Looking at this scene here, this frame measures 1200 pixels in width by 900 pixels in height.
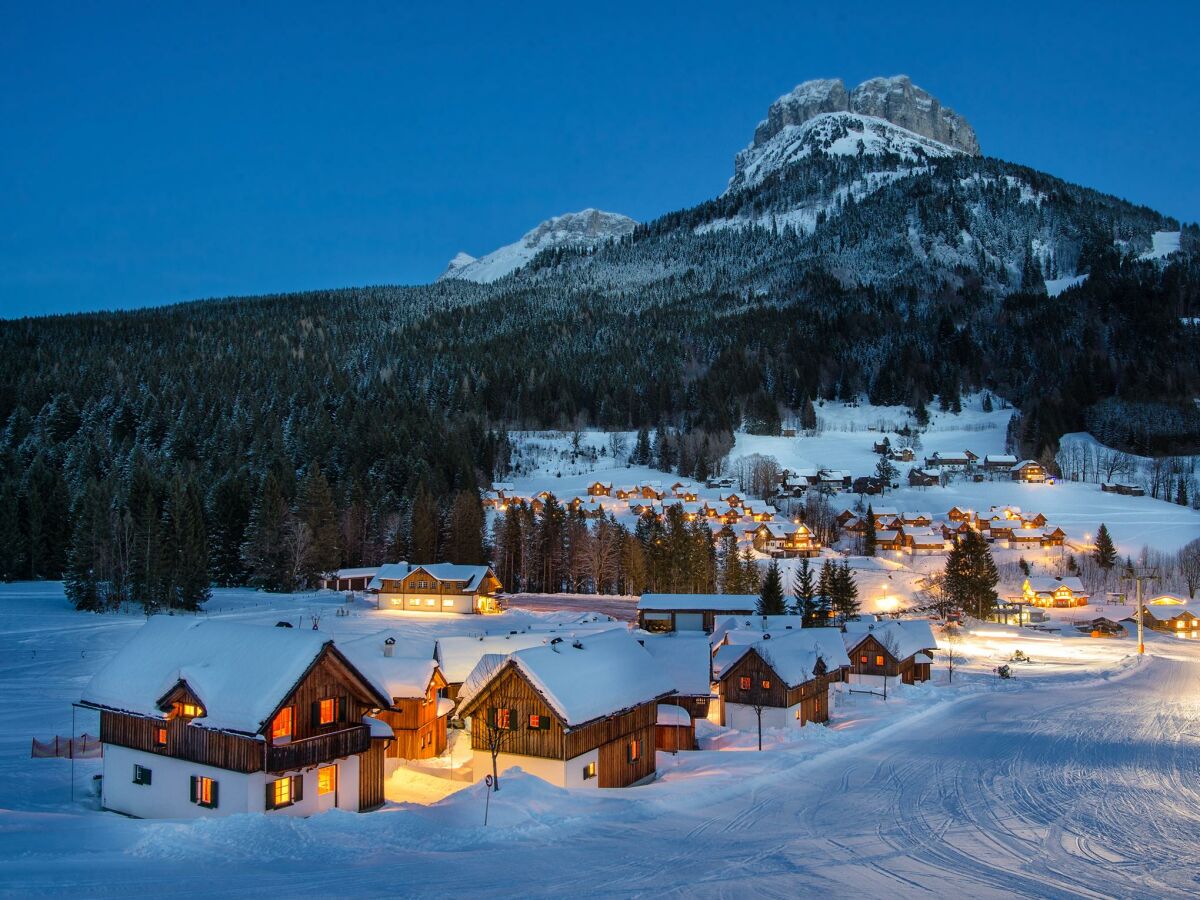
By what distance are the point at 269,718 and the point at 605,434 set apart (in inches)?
5675

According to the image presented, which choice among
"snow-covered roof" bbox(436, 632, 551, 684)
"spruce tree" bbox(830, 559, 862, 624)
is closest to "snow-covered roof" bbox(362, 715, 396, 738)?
"snow-covered roof" bbox(436, 632, 551, 684)

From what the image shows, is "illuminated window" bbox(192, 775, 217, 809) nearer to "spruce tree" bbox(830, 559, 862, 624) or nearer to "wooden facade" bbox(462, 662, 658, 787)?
"wooden facade" bbox(462, 662, 658, 787)

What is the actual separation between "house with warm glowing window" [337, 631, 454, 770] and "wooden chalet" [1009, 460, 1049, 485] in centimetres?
13005

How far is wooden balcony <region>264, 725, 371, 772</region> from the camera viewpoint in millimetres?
19312

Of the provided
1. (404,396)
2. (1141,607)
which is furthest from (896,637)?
(404,396)

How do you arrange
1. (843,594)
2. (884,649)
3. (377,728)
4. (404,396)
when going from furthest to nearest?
(404,396) < (843,594) < (884,649) < (377,728)

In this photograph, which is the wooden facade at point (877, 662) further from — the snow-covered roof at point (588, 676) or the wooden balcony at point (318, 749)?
the wooden balcony at point (318, 749)

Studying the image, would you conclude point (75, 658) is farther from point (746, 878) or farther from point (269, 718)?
point (746, 878)

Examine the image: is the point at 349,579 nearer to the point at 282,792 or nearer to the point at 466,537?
the point at 466,537

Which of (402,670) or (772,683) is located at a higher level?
(402,670)

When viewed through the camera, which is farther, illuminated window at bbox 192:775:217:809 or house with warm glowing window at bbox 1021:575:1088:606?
house with warm glowing window at bbox 1021:575:1088:606

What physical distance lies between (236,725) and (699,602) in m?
46.8

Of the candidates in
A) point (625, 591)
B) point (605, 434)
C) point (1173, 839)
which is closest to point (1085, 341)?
point (605, 434)

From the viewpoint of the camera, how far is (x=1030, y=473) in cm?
13538
